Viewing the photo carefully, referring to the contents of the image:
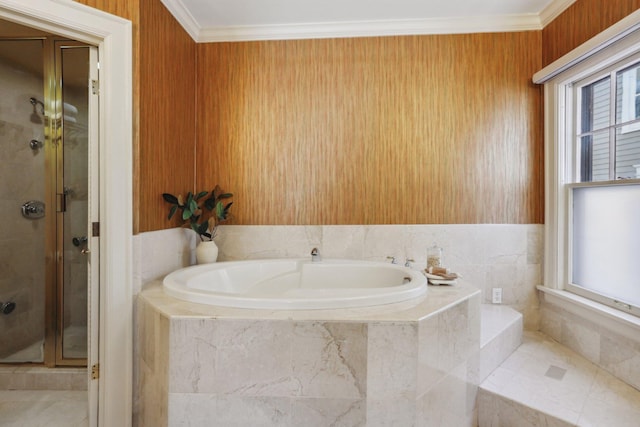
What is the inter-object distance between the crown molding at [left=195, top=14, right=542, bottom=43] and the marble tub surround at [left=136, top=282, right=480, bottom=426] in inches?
81.6

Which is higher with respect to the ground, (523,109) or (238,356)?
(523,109)

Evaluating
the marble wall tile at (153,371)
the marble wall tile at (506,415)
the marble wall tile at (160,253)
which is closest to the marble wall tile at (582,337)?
the marble wall tile at (506,415)

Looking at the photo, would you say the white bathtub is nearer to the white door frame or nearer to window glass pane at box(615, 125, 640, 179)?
the white door frame

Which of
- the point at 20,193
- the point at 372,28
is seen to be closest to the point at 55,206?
the point at 20,193

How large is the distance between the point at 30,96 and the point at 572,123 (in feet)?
12.3

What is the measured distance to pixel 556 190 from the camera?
213 centimetres

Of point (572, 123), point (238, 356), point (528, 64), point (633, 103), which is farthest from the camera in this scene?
point (528, 64)

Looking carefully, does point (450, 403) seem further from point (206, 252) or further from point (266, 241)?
point (206, 252)

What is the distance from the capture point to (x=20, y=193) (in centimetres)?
222

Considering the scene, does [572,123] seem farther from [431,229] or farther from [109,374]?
[109,374]

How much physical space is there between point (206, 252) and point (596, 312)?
2412 mm

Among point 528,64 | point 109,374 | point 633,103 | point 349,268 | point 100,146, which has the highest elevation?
point 528,64

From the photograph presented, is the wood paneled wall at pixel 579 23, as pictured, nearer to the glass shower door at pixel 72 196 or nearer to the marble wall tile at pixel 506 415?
the marble wall tile at pixel 506 415

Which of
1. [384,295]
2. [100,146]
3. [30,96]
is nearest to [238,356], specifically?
[384,295]
